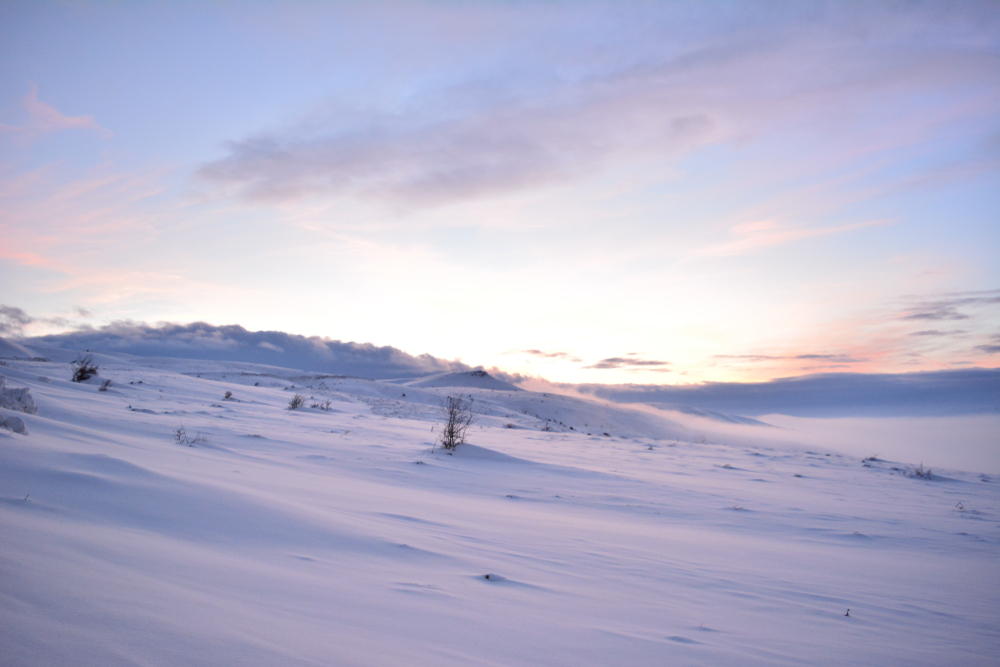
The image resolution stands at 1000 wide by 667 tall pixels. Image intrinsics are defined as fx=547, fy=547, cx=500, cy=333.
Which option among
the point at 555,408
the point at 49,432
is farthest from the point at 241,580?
the point at 555,408

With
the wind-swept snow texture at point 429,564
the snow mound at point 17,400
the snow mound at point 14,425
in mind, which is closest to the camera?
the wind-swept snow texture at point 429,564

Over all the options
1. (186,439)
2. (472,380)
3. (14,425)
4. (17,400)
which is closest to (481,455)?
(186,439)

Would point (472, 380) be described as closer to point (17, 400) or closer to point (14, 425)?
point (17, 400)

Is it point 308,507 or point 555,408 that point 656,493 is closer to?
point 308,507

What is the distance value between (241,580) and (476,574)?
3.34ft

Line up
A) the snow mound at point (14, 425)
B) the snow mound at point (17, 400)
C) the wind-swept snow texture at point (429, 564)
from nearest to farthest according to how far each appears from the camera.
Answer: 1. the wind-swept snow texture at point (429, 564)
2. the snow mound at point (14, 425)
3. the snow mound at point (17, 400)

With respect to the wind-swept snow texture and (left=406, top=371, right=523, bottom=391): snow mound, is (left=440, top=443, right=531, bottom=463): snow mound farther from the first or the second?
(left=406, top=371, right=523, bottom=391): snow mound

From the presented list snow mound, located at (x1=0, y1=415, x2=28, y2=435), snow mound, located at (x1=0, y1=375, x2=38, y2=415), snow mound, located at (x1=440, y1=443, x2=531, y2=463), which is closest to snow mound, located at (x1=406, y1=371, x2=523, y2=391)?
snow mound, located at (x1=440, y1=443, x2=531, y2=463)

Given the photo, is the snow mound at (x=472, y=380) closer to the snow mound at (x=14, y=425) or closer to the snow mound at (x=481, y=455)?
the snow mound at (x=481, y=455)

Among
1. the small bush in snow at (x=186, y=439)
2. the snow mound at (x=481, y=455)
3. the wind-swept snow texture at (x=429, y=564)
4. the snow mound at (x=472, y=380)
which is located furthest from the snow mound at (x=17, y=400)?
the snow mound at (x=472, y=380)

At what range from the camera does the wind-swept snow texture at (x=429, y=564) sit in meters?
1.49

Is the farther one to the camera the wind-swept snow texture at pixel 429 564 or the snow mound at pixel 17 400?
the snow mound at pixel 17 400

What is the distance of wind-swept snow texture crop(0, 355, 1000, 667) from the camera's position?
1.49 meters

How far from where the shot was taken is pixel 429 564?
2.55 meters
